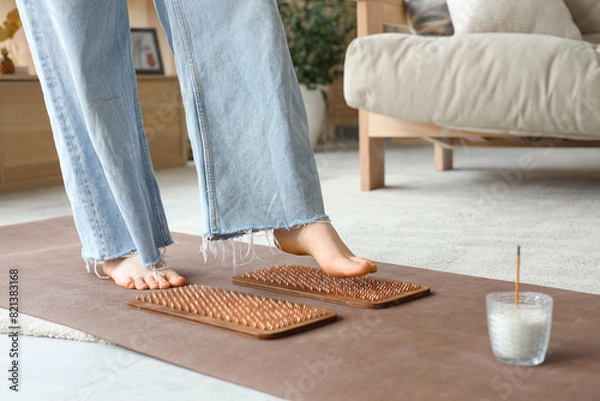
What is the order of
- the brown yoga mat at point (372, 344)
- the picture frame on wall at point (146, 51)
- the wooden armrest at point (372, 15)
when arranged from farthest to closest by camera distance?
the picture frame on wall at point (146, 51) < the wooden armrest at point (372, 15) < the brown yoga mat at point (372, 344)

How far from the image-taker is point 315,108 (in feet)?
13.9

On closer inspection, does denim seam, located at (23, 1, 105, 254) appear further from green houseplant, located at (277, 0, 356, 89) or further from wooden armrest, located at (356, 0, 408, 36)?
green houseplant, located at (277, 0, 356, 89)

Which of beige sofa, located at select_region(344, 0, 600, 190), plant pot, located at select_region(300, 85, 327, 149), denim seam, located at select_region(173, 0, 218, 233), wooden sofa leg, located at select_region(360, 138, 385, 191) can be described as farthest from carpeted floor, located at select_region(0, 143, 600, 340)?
plant pot, located at select_region(300, 85, 327, 149)

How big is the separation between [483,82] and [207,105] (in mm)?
1061

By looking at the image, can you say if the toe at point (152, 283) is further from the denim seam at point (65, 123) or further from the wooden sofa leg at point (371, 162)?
the wooden sofa leg at point (371, 162)

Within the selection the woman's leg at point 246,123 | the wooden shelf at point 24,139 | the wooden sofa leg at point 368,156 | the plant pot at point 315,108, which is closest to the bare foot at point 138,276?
the woman's leg at point 246,123

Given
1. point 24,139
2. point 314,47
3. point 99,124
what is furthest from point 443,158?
point 99,124

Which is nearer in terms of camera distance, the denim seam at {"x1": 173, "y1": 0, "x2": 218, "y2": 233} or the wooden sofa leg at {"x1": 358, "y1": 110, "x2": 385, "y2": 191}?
the denim seam at {"x1": 173, "y1": 0, "x2": 218, "y2": 233}

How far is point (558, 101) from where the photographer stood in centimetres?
196

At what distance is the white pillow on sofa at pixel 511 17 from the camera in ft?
7.65

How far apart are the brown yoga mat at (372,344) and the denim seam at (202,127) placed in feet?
0.44

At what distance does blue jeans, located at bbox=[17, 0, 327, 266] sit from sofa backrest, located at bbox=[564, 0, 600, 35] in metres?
1.83

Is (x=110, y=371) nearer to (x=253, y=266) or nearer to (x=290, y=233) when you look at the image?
(x=290, y=233)

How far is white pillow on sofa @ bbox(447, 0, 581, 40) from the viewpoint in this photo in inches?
91.8
